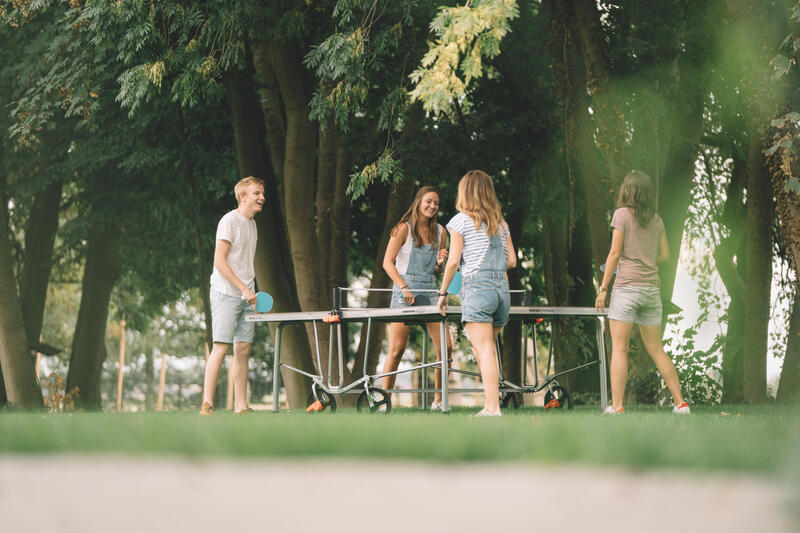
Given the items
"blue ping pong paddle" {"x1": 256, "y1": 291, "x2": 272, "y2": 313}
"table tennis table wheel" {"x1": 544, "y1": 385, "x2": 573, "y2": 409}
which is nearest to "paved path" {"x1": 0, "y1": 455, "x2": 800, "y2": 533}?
"blue ping pong paddle" {"x1": 256, "y1": 291, "x2": 272, "y2": 313}

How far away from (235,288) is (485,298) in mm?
2673

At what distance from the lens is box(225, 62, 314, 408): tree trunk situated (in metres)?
14.0

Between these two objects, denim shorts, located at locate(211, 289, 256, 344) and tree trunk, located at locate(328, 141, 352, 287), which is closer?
denim shorts, located at locate(211, 289, 256, 344)

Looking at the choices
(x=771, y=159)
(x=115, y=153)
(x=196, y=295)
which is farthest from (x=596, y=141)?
(x=196, y=295)

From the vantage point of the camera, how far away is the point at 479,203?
25.5 feet

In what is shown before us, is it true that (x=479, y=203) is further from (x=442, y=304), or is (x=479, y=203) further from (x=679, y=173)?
(x=679, y=173)

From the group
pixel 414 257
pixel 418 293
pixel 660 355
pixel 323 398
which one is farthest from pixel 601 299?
pixel 323 398

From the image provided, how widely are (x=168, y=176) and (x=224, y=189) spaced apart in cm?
142

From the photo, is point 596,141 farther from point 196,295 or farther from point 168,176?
point 196,295

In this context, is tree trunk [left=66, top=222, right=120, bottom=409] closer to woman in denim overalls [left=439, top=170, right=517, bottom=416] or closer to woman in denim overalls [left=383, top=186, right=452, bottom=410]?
woman in denim overalls [left=383, top=186, right=452, bottom=410]

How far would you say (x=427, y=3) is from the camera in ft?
37.1

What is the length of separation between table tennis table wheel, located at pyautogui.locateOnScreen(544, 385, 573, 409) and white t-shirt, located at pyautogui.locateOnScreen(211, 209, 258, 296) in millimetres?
3566

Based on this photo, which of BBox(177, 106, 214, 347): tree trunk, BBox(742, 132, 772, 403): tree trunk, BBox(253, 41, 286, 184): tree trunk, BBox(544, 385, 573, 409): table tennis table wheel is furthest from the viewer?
BBox(177, 106, 214, 347): tree trunk

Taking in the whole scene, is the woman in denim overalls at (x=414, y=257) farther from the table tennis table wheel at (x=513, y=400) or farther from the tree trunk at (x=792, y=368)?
the tree trunk at (x=792, y=368)
